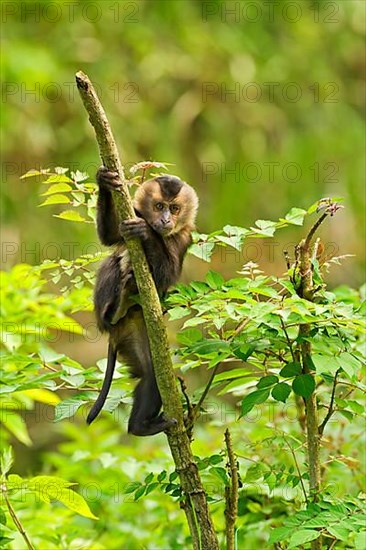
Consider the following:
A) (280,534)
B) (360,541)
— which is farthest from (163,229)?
(360,541)

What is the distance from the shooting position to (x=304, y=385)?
5.91ft

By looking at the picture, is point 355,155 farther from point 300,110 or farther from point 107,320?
point 107,320

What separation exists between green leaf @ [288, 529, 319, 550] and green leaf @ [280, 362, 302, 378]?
33cm

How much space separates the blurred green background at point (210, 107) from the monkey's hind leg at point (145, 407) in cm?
322

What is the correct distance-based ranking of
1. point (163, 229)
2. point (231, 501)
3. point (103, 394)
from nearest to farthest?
point (231, 501) < point (103, 394) < point (163, 229)

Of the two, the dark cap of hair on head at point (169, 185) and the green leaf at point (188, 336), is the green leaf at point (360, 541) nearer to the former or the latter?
the green leaf at point (188, 336)

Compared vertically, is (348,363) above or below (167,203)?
below

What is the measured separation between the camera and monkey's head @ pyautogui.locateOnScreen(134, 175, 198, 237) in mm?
2706

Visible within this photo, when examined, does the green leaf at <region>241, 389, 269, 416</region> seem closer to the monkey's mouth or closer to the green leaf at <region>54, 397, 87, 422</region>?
the green leaf at <region>54, 397, 87, 422</region>

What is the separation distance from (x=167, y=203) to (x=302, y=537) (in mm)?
1383

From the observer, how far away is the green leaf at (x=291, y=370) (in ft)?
5.99

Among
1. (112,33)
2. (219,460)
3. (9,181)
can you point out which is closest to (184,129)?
(112,33)

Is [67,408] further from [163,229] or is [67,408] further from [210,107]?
[210,107]

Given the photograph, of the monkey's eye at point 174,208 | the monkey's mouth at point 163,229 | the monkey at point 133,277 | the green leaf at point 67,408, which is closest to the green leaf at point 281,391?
the green leaf at point 67,408
